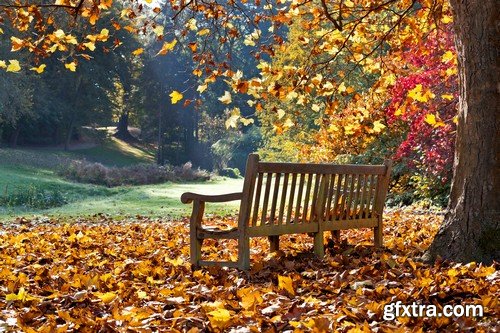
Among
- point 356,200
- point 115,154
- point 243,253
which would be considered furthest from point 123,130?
point 243,253

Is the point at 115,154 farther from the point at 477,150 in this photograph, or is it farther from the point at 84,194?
the point at 477,150

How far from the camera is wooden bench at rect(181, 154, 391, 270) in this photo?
6324mm

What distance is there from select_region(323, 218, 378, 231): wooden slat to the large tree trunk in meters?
1.23

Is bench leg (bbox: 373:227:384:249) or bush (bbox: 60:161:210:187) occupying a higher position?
bench leg (bbox: 373:227:384:249)

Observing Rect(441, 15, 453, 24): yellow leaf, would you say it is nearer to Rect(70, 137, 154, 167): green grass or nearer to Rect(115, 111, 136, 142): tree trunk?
Rect(70, 137, 154, 167): green grass

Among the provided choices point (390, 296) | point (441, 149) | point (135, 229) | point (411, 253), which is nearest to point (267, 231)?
point (411, 253)

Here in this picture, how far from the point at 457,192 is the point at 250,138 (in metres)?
46.8

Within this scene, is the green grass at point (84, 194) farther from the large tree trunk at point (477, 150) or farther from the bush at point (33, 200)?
the large tree trunk at point (477, 150)

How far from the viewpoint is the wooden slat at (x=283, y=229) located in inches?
255

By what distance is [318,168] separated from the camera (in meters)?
6.90

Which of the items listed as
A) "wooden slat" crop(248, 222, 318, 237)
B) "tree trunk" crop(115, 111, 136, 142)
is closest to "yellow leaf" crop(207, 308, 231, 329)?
"wooden slat" crop(248, 222, 318, 237)

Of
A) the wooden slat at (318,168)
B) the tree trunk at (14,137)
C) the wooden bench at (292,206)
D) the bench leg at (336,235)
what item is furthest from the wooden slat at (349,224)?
the tree trunk at (14,137)

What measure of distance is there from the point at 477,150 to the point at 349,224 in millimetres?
1764

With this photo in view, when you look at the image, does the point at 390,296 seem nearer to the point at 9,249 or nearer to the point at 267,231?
the point at 267,231
